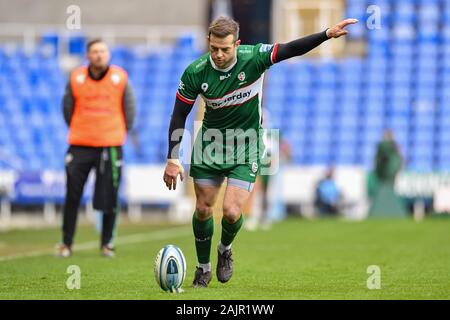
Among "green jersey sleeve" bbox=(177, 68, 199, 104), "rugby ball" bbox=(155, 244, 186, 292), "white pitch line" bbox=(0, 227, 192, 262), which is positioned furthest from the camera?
"white pitch line" bbox=(0, 227, 192, 262)

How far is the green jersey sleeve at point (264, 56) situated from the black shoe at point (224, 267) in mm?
1589

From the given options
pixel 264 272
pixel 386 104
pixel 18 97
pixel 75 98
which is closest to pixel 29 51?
pixel 18 97

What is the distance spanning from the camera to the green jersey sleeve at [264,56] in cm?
871

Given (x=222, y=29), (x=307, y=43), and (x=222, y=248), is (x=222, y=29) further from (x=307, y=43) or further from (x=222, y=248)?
(x=222, y=248)

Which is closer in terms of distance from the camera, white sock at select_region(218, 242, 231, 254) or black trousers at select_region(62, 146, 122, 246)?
white sock at select_region(218, 242, 231, 254)

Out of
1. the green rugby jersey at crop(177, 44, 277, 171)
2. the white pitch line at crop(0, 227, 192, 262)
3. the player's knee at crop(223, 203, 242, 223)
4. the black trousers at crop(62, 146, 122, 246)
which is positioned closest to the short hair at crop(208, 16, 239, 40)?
the green rugby jersey at crop(177, 44, 277, 171)

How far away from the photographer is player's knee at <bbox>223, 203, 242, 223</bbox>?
28.8 ft

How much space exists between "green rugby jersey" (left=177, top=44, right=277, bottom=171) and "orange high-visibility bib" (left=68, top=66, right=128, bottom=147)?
3.95 metres

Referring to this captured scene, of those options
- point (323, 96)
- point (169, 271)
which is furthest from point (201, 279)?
point (323, 96)

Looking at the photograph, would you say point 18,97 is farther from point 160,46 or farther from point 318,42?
point 318,42

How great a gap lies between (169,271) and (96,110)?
192 inches

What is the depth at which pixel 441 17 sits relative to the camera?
31625 millimetres

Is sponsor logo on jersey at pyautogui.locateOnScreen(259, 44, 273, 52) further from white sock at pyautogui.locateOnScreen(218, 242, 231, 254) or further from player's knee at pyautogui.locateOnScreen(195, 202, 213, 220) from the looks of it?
white sock at pyautogui.locateOnScreen(218, 242, 231, 254)

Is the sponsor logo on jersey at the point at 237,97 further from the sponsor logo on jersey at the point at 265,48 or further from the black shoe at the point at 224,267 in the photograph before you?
the black shoe at the point at 224,267
